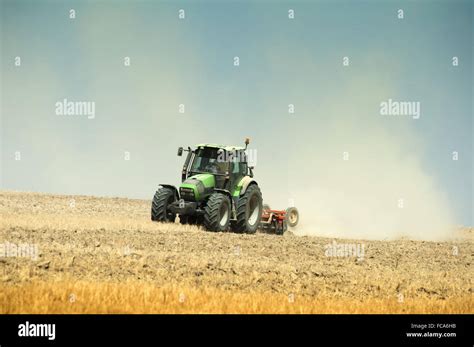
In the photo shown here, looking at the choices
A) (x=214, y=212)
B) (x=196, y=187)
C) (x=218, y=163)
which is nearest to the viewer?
(x=214, y=212)

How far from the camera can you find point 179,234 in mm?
15117

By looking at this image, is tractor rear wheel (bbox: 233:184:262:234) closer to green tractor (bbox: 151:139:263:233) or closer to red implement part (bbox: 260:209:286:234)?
green tractor (bbox: 151:139:263:233)

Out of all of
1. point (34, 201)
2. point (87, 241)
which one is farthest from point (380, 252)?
point (34, 201)

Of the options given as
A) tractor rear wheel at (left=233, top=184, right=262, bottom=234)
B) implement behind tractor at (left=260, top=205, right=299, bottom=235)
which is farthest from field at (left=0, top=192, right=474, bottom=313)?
implement behind tractor at (left=260, top=205, right=299, bottom=235)

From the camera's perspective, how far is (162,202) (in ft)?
59.2

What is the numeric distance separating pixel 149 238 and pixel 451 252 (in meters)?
9.58

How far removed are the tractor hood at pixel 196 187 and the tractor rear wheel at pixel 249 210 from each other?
116 centimetres

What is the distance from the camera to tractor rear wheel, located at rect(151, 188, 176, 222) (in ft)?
59.1

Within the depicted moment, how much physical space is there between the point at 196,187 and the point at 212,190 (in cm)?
86

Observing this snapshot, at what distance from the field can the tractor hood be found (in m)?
1.05

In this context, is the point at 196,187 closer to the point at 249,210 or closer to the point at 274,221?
the point at 249,210
